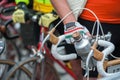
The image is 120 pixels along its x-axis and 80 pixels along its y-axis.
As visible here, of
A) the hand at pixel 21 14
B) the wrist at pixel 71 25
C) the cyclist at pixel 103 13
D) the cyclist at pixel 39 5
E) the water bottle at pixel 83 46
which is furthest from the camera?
the cyclist at pixel 39 5

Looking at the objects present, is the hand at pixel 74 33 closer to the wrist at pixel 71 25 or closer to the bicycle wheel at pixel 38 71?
the wrist at pixel 71 25

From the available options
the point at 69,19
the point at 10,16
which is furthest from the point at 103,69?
the point at 10,16

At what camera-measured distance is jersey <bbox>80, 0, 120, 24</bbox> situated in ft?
7.99

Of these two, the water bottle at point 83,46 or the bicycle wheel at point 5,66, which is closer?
the water bottle at point 83,46

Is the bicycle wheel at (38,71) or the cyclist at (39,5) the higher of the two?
the cyclist at (39,5)

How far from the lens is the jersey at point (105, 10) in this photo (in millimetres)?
2436

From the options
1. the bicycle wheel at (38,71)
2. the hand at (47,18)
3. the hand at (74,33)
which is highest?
the hand at (74,33)

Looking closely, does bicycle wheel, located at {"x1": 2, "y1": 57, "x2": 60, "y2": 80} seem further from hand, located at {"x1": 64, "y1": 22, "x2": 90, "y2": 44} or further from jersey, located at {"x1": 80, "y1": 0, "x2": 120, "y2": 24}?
hand, located at {"x1": 64, "y1": 22, "x2": 90, "y2": 44}

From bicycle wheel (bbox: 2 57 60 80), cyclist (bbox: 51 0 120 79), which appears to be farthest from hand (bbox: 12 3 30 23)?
cyclist (bbox: 51 0 120 79)

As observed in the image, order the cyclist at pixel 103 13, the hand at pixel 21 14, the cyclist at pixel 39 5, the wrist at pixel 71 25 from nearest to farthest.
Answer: the wrist at pixel 71 25 → the cyclist at pixel 103 13 → the hand at pixel 21 14 → the cyclist at pixel 39 5

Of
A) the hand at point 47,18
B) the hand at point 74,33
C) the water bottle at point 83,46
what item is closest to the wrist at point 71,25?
the hand at point 74,33

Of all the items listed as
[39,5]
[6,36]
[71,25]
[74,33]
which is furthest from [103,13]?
[6,36]

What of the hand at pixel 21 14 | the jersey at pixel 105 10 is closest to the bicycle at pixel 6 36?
the hand at pixel 21 14

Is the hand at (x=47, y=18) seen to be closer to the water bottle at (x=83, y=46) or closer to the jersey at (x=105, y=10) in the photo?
the jersey at (x=105, y=10)
